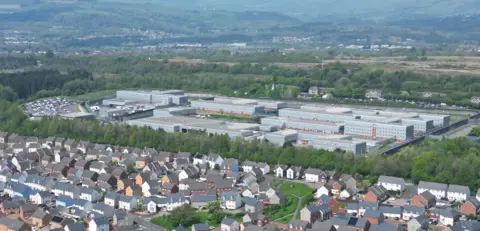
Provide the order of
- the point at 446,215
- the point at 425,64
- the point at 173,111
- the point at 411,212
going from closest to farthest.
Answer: the point at 446,215 → the point at 411,212 → the point at 173,111 → the point at 425,64

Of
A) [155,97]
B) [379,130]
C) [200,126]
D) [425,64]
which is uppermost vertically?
[425,64]

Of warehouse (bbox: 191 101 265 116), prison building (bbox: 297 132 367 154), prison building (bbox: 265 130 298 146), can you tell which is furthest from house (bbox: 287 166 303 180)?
warehouse (bbox: 191 101 265 116)

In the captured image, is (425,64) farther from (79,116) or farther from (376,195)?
(376,195)

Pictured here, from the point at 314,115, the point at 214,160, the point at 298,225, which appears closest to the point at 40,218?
the point at 298,225

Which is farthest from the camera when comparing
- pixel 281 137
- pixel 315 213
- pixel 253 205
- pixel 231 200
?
pixel 281 137

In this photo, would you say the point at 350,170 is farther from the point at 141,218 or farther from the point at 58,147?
the point at 58,147

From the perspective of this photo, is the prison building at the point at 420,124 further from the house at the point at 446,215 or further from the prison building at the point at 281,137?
the house at the point at 446,215

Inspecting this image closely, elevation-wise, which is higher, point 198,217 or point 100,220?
point 100,220

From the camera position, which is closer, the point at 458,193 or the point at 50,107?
the point at 458,193
